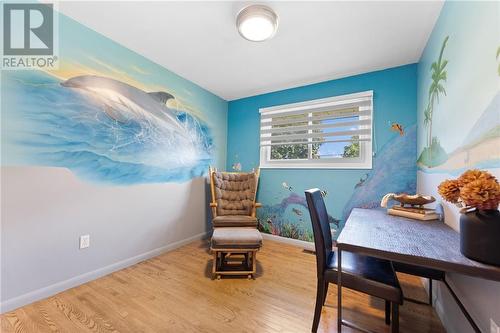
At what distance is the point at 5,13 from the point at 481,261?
10.0 feet

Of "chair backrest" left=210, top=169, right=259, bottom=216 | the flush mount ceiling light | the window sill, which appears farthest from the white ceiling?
"chair backrest" left=210, top=169, right=259, bottom=216

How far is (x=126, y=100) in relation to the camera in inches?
80.8

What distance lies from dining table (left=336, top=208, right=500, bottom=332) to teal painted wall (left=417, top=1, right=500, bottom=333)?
11cm

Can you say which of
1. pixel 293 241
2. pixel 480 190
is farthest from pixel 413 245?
pixel 293 241

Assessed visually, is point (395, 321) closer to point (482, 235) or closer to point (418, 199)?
point (482, 235)

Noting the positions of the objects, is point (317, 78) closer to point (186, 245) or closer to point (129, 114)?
point (129, 114)

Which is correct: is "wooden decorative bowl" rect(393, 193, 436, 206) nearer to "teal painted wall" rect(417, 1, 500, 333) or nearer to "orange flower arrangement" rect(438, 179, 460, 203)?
"teal painted wall" rect(417, 1, 500, 333)

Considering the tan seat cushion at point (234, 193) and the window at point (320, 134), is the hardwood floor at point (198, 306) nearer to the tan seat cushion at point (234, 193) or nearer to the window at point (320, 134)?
the tan seat cushion at point (234, 193)

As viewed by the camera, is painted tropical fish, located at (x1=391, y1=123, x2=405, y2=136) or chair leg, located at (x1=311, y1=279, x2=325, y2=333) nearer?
chair leg, located at (x1=311, y1=279, x2=325, y2=333)

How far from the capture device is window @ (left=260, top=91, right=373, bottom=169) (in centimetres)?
243

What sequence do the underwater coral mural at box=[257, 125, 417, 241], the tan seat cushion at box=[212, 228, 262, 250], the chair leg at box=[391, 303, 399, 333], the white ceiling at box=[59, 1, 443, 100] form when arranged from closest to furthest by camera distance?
the chair leg at box=[391, 303, 399, 333] → the white ceiling at box=[59, 1, 443, 100] → the tan seat cushion at box=[212, 228, 262, 250] → the underwater coral mural at box=[257, 125, 417, 241]

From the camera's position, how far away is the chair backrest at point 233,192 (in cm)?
263

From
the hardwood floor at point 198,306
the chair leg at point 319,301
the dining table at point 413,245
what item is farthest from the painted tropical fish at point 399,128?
the chair leg at point 319,301

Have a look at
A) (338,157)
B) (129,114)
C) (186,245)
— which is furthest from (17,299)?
(338,157)
